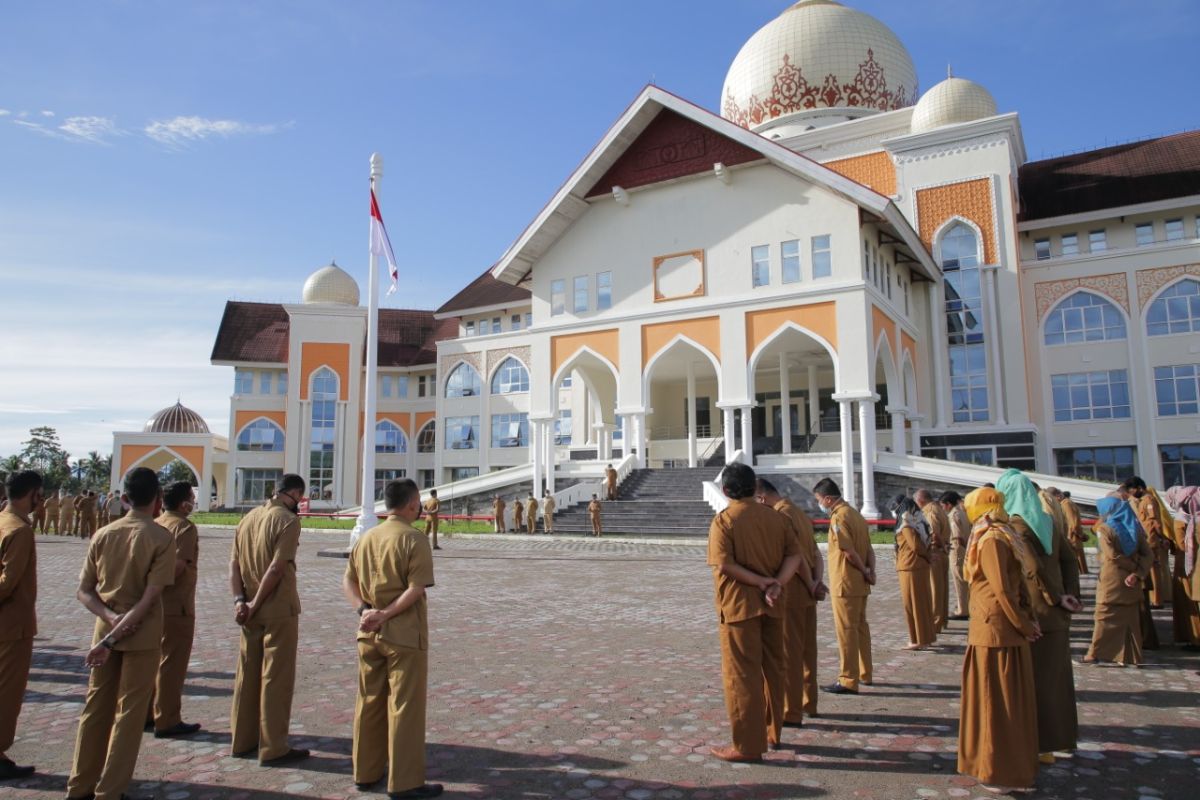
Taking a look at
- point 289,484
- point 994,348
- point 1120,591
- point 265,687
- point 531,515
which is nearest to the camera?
point 265,687

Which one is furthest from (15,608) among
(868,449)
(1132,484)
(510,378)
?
(510,378)

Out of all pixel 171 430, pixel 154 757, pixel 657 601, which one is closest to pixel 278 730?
pixel 154 757

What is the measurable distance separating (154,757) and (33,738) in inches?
39.1

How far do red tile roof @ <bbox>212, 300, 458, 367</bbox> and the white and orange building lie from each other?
47.0ft

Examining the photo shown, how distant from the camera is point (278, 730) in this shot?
442 cm

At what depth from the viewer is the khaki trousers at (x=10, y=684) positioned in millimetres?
4309

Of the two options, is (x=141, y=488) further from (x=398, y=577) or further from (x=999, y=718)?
(x=999, y=718)

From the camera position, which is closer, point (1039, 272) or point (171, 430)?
point (1039, 272)

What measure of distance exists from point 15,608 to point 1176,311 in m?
30.8

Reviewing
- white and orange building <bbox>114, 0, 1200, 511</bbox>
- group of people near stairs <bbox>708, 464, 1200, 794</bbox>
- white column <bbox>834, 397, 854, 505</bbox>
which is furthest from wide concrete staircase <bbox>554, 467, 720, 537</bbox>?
group of people near stairs <bbox>708, 464, 1200, 794</bbox>

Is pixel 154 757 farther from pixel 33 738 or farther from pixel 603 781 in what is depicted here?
pixel 603 781

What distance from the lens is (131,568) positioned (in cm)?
414

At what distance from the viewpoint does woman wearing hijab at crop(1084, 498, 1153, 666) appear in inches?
264

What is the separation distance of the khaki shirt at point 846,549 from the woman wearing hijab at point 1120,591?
226 centimetres
